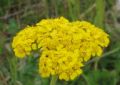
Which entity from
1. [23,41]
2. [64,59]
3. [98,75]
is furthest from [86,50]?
[98,75]

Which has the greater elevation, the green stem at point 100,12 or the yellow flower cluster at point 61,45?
the yellow flower cluster at point 61,45

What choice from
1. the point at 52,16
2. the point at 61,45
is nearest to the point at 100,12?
the point at 52,16

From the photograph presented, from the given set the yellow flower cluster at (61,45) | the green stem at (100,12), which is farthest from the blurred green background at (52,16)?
the yellow flower cluster at (61,45)

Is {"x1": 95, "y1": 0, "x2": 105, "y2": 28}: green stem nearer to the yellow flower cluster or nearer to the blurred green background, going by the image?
the blurred green background

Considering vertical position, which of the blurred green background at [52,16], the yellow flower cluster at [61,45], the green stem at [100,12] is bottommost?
the blurred green background at [52,16]

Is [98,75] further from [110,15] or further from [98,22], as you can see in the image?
[110,15]

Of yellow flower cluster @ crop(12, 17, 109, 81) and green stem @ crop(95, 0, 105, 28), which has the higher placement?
yellow flower cluster @ crop(12, 17, 109, 81)

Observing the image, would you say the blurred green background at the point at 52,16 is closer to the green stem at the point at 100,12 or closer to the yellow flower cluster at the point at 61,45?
the green stem at the point at 100,12

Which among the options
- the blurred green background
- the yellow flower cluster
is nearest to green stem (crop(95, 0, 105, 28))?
the blurred green background
